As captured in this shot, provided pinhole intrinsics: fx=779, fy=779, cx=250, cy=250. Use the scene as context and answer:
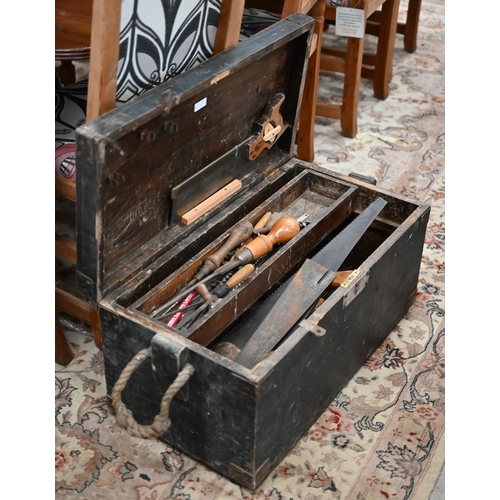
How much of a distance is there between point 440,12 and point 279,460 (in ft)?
11.2

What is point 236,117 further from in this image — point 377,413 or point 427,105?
point 427,105

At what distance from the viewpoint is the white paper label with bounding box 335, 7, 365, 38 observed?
9.91ft

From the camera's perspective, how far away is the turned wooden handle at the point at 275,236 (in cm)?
207

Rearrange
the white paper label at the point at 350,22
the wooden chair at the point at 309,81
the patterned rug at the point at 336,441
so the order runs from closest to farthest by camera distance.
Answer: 1. the patterned rug at the point at 336,441
2. the wooden chair at the point at 309,81
3. the white paper label at the point at 350,22

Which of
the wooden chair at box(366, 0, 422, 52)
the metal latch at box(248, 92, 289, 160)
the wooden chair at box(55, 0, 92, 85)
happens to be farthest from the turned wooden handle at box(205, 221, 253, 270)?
the wooden chair at box(366, 0, 422, 52)

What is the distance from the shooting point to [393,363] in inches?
88.4

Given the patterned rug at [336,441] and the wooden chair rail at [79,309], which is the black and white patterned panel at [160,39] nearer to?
the wooden chair rail at [79,309]

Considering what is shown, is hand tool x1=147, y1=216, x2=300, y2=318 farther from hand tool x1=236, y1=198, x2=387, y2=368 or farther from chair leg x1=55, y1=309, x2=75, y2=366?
chair leg x1=55, y1=309, x2=75, y2=366

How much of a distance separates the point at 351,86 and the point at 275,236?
4.42 ft

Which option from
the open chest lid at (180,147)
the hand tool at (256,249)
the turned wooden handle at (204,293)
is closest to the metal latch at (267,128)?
the open chest lid at (180,147)

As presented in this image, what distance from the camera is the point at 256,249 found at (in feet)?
6.77

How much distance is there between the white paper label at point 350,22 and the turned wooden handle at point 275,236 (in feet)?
3.99

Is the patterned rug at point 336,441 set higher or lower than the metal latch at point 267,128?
lower

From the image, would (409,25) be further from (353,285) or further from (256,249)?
(353,285)
